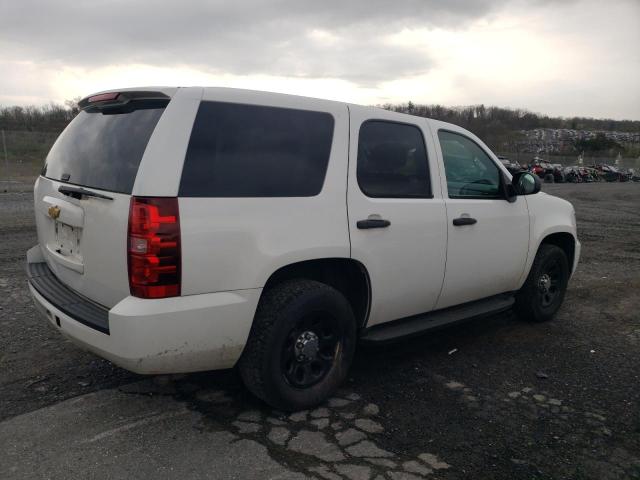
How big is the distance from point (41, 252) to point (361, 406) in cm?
244

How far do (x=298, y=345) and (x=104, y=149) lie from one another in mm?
1607

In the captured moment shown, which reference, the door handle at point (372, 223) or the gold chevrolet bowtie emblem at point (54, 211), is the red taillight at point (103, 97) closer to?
the gold chevrolet bowtie emblem at point (54, 211)

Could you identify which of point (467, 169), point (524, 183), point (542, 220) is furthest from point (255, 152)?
point (542, 220)

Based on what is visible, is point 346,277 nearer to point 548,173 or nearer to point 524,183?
point 524,183

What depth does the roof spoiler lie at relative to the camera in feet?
9.78

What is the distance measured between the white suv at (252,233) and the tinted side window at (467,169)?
3cm

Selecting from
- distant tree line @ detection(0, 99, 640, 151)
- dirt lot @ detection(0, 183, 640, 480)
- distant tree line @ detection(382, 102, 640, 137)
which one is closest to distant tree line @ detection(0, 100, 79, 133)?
distant tree line @ detection(0, 99, 640, 151)

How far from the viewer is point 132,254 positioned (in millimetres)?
2732

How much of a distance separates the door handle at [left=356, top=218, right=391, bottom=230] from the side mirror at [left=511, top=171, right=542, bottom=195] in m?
1.58

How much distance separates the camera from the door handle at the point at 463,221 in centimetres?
406

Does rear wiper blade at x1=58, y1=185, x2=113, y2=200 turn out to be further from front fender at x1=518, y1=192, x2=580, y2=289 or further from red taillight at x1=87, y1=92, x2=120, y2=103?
front fender at x1=518, y1=192, x2=580, y2=289

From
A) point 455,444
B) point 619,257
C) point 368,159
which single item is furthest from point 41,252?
point 619,257

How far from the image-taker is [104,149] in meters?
3.16

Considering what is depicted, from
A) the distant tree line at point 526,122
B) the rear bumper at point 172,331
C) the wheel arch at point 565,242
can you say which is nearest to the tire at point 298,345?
the rear bumper at point 172,331
